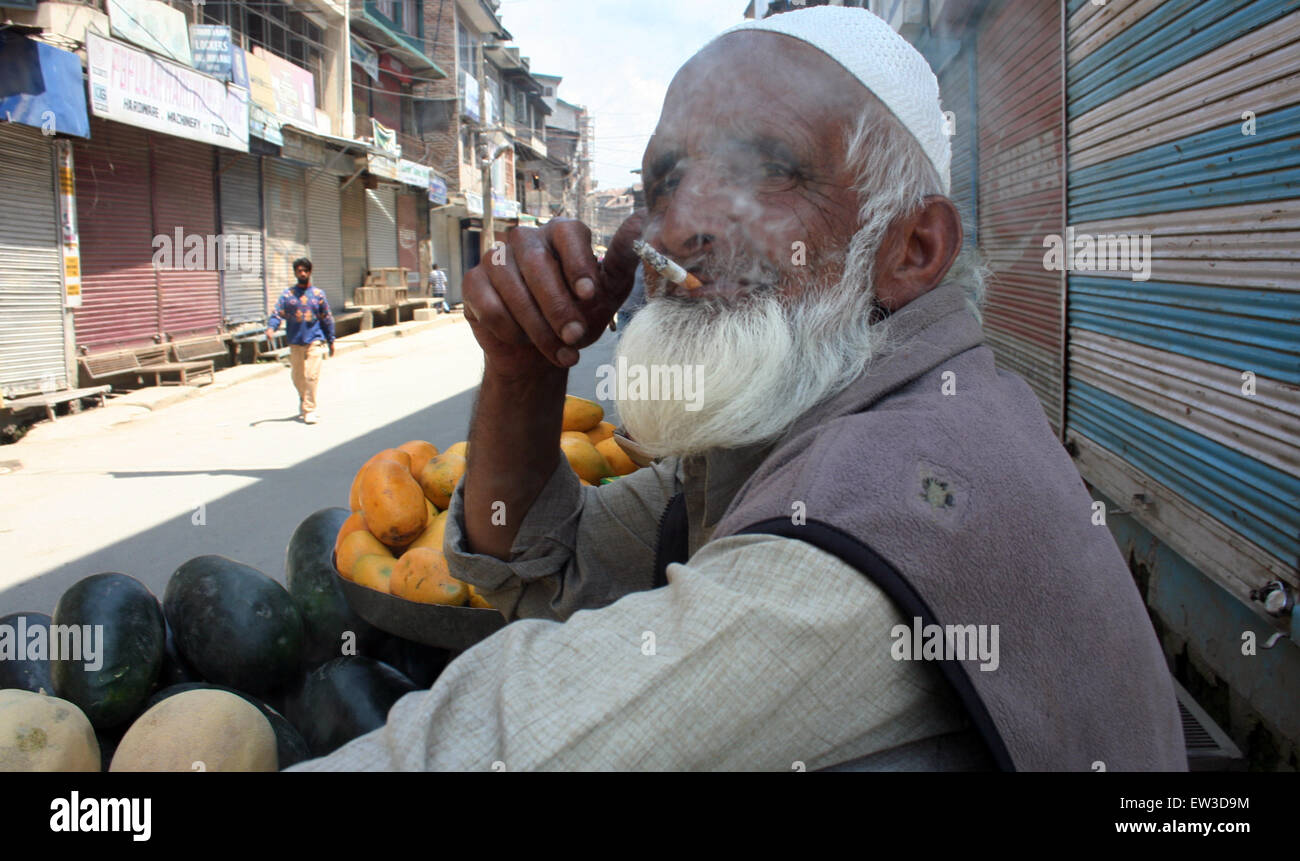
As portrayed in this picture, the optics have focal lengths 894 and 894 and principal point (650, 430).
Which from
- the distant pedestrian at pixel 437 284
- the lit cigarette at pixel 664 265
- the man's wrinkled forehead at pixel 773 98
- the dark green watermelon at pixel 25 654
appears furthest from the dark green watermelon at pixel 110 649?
the distant pedestrian at pixel 437 284

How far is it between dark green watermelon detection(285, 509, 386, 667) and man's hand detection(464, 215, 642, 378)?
1501 millimetres

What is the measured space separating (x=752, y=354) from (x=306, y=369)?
32.1 ft

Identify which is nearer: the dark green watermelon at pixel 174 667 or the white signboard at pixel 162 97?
the dark green watermelon at pixel 174 667

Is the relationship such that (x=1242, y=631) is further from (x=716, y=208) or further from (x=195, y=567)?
(x=195, y=567)

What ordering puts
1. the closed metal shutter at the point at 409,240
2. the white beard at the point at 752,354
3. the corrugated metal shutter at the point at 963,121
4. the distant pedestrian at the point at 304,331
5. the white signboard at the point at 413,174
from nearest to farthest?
the white beard at the point at 752,354, the corrugated metal shutter at the point at 963,121, the distant pedestrian at the point at 304,331, the white signboard at the point at 413,174, the closed metal shutter at the point at 409,240

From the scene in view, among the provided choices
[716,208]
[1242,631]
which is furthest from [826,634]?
[1242,631]

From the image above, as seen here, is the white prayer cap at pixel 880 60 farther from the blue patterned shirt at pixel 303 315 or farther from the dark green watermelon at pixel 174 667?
the blue patterned shirt at pixel 303 315

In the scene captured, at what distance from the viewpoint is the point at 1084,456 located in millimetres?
4766

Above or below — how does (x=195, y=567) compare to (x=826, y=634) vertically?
below

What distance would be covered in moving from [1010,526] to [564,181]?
61.5m

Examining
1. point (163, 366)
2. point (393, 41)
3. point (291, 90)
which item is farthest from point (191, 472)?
point (393, 41)

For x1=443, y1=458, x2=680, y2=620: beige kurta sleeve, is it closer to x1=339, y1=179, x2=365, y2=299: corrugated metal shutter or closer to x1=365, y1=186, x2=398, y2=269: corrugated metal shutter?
x1=339, y1=179, x2=365, y2=299: corrugated metal shutter

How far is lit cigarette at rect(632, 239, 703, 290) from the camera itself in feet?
4.42

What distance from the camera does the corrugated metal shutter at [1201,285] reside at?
9.02 feet
